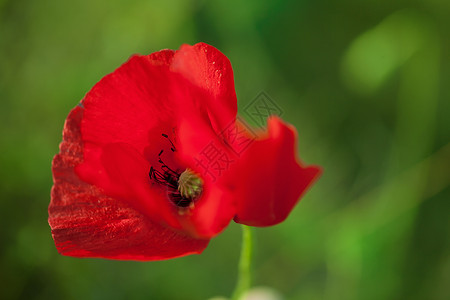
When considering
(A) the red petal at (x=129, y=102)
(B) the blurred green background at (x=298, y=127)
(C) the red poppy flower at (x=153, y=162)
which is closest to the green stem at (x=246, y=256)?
(C) the red poppy flower at (x=153, y=162)

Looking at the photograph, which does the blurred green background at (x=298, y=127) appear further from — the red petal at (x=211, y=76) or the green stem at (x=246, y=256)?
the red petal at (x=211, y=76)

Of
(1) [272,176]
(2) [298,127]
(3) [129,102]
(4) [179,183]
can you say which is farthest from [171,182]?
(2) [298,127]

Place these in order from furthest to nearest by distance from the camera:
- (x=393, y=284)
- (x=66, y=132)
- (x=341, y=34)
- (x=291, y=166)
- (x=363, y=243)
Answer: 1. (x=341, y=34)
2. (x=393, y=284)
3. (x=363, y=243)
4. (x=66, y=132)
5. (x=291, y=166)

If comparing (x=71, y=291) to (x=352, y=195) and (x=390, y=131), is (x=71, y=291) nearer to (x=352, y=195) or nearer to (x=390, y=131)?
(x=352, y=195)

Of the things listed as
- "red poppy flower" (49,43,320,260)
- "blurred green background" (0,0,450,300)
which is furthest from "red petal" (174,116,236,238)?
"blurred green background" (0,0,450,300)

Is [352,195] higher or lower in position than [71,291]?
higher

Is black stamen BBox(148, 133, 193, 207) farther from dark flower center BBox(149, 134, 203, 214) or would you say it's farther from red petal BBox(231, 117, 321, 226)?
red petal BBox(231, 117, 321, 226)

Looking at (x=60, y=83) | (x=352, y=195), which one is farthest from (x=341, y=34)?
(x=60, y=83)

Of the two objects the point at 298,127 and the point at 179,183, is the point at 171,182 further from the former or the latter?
the point at 298,127
